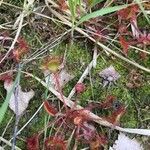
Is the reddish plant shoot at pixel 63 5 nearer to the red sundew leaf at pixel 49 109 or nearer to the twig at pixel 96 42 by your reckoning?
the twig at pixel 96 42

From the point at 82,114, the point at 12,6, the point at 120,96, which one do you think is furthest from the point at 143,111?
the point at 12,6

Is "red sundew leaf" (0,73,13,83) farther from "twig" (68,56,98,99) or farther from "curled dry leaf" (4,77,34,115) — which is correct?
"twig" (68,56,98,99)

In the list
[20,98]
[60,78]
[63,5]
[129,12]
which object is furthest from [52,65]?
[129,12]

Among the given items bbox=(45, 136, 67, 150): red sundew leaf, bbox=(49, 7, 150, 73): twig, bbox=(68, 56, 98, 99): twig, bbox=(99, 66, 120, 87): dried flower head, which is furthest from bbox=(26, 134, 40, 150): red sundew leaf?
bbox=(49, 7, 150, 73): twig

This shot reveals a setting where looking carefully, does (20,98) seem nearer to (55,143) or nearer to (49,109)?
(49,109)

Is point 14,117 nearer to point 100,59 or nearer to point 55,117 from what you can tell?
point 55,117

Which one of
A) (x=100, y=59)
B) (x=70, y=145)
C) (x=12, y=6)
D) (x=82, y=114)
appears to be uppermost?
(x=12, y=6)
